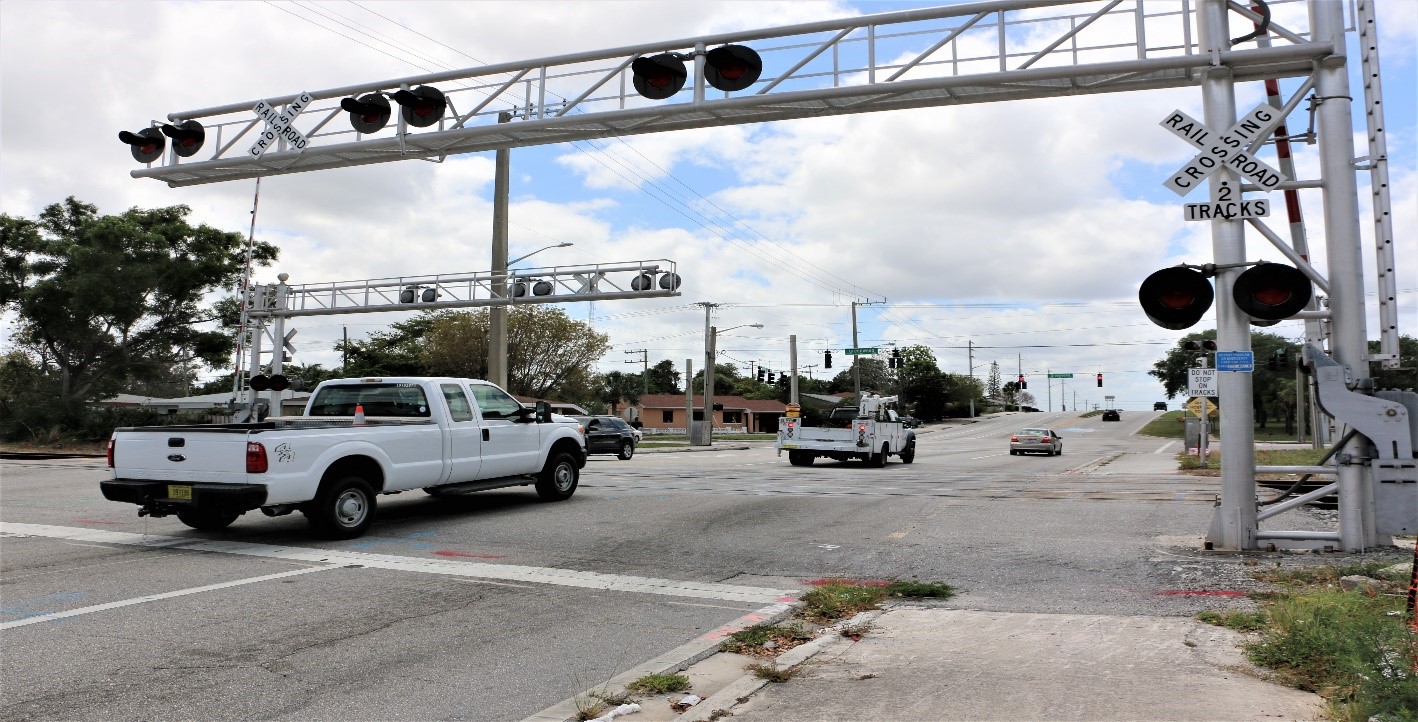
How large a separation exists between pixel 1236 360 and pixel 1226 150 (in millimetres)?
1992

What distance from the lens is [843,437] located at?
Answer: 1011 inches

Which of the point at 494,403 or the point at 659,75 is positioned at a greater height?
the point at 659,75

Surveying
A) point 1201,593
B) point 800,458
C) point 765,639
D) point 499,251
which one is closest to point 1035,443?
point 800,458

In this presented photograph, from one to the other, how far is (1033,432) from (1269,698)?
1476 inches

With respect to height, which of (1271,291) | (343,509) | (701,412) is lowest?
(343,509)

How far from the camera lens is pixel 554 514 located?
40.1ft

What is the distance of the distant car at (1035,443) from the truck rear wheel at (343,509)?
3268 centimetres

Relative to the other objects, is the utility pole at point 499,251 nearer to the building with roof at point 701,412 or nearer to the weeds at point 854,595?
the weeds at point 854,595

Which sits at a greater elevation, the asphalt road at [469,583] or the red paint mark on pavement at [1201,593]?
the asphalt road at [469,583]

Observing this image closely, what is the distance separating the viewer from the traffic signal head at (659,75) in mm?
11172

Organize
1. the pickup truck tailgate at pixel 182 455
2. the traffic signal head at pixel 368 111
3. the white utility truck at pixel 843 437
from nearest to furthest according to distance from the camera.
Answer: the pickup truck tailgate at pixel 182 455 < the traffic signal head at pixel 368 111 < the white utility truck at pixel 843 437

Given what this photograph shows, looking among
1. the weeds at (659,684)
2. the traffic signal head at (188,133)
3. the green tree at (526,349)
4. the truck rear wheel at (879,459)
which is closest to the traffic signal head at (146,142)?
the traffic signal head at (188,133)

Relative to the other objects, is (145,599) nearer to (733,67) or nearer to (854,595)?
(854,595)

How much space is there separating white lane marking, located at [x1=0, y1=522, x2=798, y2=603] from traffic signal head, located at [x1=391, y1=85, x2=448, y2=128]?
583 cm
